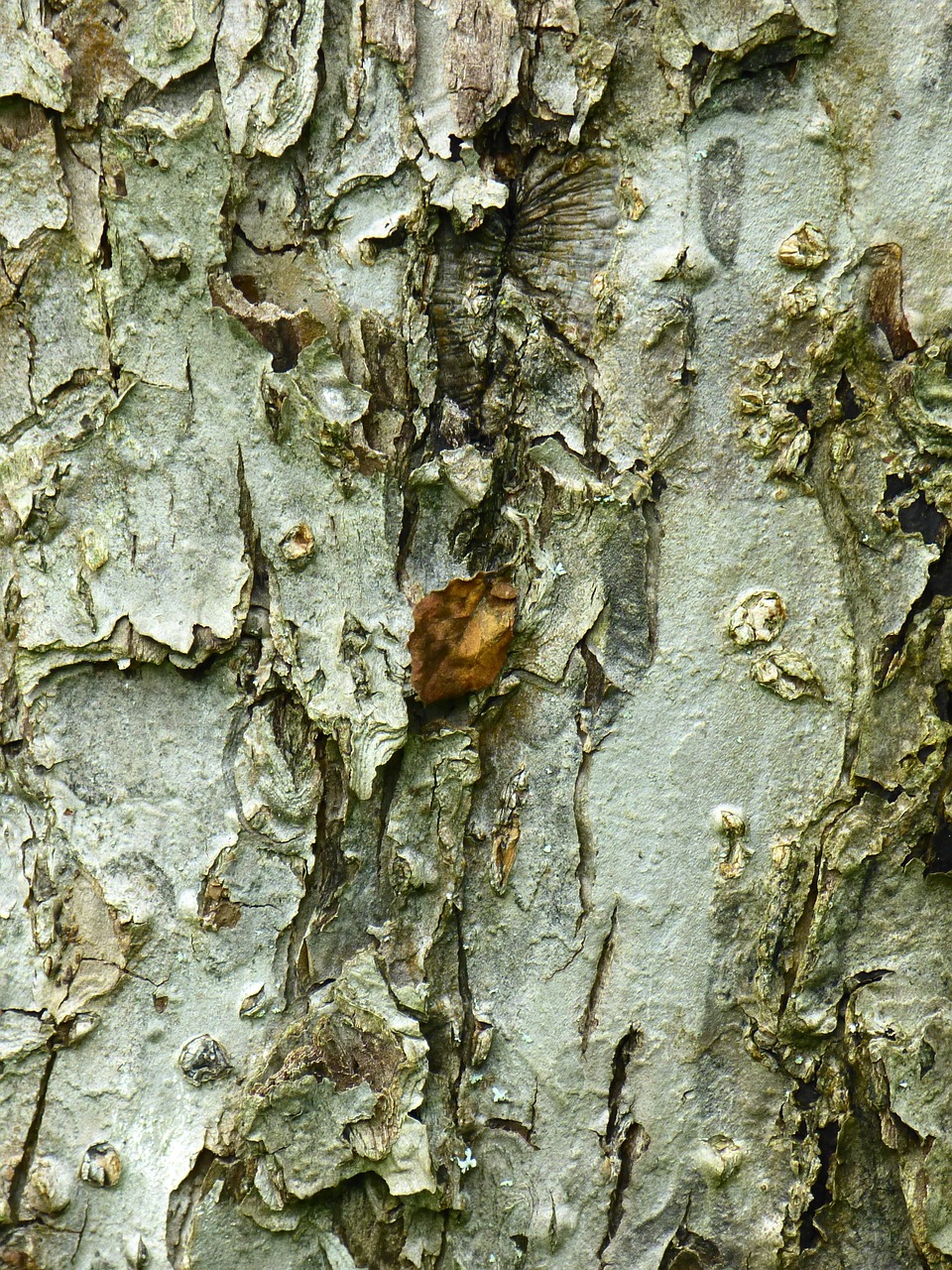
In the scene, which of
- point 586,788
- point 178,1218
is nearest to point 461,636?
point 586,788

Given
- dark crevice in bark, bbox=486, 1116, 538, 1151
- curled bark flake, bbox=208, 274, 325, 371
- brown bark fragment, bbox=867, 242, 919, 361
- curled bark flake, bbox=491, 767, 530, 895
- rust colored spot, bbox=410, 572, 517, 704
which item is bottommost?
dark crevice in bark, bbox=486, 1116, 538, 1151

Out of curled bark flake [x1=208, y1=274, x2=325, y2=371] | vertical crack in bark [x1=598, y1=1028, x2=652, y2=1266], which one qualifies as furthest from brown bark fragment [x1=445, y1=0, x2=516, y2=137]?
vertical crack in bark [x1=598, y1=1028, x2=652, y2=1266]

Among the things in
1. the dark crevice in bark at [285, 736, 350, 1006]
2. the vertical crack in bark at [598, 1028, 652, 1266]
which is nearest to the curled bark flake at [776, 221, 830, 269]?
the dark crevice in bark at [285, 736, 350, 1006]

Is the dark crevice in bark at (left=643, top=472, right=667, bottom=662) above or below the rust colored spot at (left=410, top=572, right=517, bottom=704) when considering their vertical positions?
above

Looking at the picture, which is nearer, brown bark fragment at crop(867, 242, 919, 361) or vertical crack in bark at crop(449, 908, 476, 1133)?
brown bark fragment at crop(867, 242, 919, 361)

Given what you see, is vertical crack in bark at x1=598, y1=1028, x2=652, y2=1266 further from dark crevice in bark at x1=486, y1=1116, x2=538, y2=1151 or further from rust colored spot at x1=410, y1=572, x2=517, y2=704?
rust colored spot at x1=410, y1=572, x2=517, y2=704

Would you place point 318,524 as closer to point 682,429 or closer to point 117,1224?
point 682,429

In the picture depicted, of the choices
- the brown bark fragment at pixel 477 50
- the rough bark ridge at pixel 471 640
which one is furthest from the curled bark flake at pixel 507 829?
the brown bark fragment at pixel 477 50
